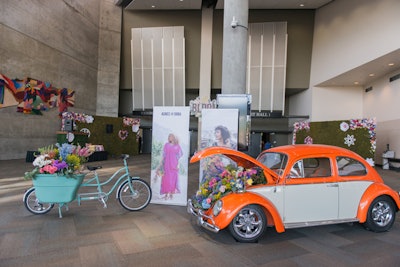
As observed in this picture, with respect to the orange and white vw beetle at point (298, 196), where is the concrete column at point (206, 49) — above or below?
above

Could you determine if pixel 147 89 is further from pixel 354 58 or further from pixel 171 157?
pixel 171 157

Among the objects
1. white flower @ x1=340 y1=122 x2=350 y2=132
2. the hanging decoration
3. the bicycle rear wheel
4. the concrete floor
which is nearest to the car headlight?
the concrete floor

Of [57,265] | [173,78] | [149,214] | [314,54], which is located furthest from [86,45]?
[57,265]

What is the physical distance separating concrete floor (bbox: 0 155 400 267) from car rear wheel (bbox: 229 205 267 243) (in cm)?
11

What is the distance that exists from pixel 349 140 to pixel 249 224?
37.7ft

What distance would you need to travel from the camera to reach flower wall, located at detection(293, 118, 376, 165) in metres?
12.6

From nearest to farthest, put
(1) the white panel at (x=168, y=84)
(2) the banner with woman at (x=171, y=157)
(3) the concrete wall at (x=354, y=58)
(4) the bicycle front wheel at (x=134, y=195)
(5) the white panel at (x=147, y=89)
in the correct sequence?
(4) the bicycle front wheel at (x=134, y=195) < (2) the banner with woman at (x=171, y=157) < (3) the concrete wall at (x=354, y=58) < (1) the white panel at (x=168, y=84) < (5) the white panel at (x=147, y=89)

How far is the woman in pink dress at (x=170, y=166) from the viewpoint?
5.84m

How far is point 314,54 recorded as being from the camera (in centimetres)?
1897

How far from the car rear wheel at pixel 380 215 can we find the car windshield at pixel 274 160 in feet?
4.99

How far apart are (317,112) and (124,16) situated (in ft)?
50.4

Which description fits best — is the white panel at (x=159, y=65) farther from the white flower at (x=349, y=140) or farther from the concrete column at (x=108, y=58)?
the white flower at (x=349, y=140)

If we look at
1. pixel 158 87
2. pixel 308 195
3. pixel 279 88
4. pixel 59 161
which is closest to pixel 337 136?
pixel 279 88

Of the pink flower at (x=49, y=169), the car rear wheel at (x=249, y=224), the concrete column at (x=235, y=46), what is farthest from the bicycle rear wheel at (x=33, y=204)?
the concrete column at (x=235, y=46)
